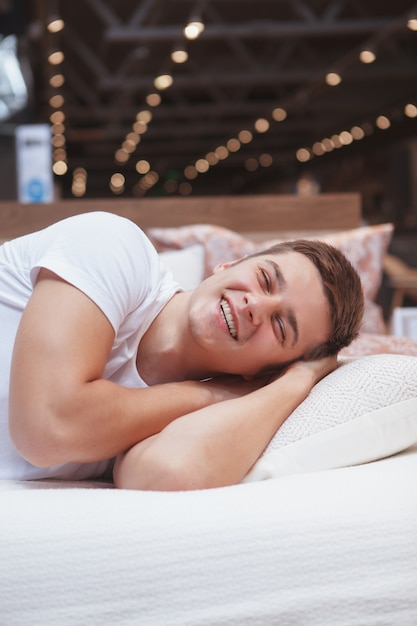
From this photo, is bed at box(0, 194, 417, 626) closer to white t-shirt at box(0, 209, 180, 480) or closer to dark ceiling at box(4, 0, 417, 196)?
white t-shirt at box(0, 209, 180, 480)

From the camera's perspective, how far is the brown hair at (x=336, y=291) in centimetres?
172

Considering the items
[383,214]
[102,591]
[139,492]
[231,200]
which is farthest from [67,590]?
[383,214]

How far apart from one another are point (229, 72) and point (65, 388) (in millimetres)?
12918

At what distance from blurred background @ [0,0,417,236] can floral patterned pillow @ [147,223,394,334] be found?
4.18ft

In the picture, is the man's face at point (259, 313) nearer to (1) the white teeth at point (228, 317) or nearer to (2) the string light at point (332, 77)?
(1) the white teeth at point (228, 317)

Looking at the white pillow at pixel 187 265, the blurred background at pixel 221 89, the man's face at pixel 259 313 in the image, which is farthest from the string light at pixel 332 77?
the man's face at pixel 259 313

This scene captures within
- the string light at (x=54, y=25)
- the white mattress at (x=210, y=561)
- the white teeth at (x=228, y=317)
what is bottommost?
the white mattress at (x=210, y=561)

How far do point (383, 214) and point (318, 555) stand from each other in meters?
20.2

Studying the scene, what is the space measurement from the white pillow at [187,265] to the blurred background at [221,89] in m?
1.45

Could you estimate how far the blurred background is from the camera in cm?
895

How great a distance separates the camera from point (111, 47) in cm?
1241

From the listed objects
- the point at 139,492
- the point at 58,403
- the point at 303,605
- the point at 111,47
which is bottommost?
the point at 303,605

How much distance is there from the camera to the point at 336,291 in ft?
5.67

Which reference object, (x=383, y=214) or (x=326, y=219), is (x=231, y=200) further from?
(x=383, y=214)
